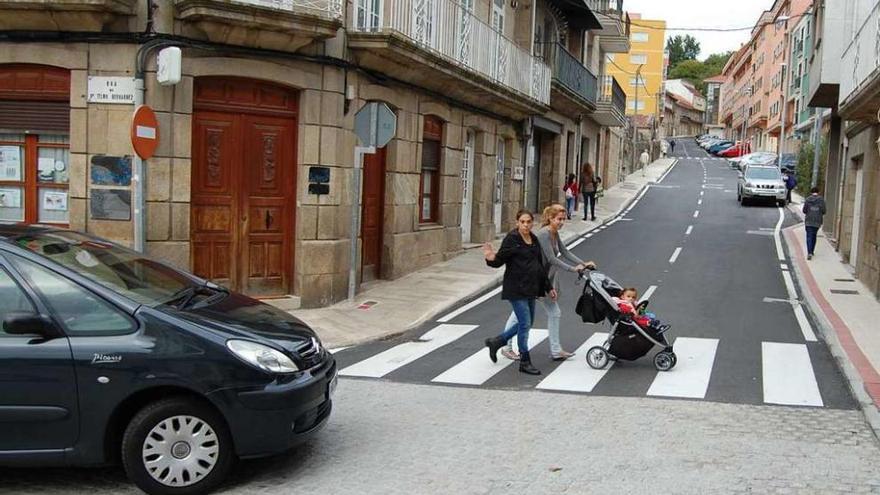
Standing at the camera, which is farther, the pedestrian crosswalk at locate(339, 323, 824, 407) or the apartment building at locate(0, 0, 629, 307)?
the apartment building at locate(0, 0, 629, 307)

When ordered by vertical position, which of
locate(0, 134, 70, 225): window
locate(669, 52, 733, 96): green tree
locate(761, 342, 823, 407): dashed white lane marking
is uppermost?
locate(669, 52, 733, 96): green tree

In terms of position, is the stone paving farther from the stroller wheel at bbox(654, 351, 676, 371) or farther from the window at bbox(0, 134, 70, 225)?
the window at bbox(0, 134, 70, 225)

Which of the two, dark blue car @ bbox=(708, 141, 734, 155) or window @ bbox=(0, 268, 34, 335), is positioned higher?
dark blue car @ bbox=(708, 141, 734, 155)

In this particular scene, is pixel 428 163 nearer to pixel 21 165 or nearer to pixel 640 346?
pixel 21 165

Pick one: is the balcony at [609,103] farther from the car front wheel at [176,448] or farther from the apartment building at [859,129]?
the car front wheel at [176,448]

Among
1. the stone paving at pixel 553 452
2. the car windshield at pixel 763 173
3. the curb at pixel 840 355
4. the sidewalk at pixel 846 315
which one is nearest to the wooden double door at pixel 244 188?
the stone paving at pixel 553 452

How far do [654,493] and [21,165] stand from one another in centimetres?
1036

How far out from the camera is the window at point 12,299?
5125 mm

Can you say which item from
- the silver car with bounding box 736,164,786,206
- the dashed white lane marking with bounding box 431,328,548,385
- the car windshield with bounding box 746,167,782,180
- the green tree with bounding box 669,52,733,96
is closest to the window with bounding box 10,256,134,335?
the dashed white lane marking with bounding box 431,328,548,385

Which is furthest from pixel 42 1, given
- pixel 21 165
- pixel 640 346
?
pixel 640 346

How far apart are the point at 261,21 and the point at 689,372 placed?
7261 mm

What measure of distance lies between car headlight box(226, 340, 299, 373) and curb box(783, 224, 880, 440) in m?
4.66

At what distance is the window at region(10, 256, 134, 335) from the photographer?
16.8 feet

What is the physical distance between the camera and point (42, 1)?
10930 mm
